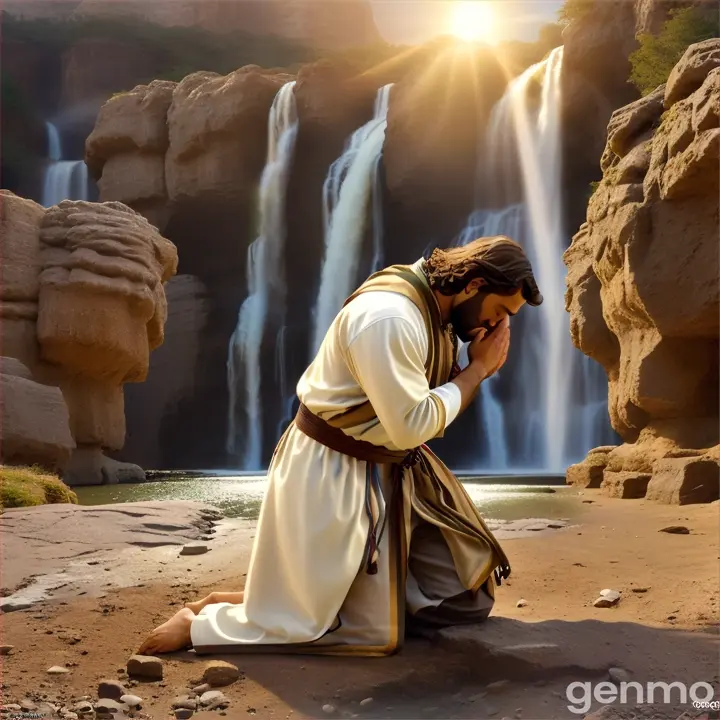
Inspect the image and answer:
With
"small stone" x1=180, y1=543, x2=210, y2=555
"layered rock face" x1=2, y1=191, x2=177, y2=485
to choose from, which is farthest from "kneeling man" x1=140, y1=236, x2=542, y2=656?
"layered rock face" x1=2, y1=191, x2=177, y2=485

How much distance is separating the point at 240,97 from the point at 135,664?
79.6ft

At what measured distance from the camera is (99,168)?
89.7 ft

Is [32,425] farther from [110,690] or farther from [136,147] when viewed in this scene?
[136,147]

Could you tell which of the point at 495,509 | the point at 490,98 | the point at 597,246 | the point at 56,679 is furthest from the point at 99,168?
the point at 56,679

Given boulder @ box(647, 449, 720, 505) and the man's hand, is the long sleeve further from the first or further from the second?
boulder @ box(647, 449, 720, 505)

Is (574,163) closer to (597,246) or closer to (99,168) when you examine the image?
(597,246)

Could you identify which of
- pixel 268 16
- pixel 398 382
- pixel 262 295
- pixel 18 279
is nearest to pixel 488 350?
pixel 398 382

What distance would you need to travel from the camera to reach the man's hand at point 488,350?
2500 millimetres

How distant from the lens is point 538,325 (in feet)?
66.5

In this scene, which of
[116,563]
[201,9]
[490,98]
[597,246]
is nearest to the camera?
[116,563]

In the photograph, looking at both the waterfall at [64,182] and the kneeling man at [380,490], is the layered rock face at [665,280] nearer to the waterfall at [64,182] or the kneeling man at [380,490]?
the kneeling man at [380,490]

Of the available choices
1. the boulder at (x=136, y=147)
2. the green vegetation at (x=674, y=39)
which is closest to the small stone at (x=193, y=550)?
the green vegetation at (x=674, y=39)

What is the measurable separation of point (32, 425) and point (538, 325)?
512 inches

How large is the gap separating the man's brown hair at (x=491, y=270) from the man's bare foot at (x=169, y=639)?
4.34 ft
